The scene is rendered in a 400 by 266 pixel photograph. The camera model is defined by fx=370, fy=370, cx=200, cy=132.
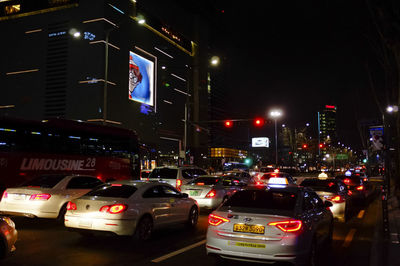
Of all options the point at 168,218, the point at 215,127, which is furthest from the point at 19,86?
the point at 215,127

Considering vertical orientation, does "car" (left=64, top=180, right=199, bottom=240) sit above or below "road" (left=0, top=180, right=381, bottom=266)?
above

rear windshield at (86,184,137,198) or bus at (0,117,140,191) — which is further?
bus at (0,117,140,191)

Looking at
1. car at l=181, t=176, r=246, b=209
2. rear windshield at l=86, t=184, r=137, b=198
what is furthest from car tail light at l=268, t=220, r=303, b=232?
car at l=181, t=176, r=246, b=209

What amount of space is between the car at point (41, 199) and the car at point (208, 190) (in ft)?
14.9

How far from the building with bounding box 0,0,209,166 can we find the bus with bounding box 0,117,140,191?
22.7m

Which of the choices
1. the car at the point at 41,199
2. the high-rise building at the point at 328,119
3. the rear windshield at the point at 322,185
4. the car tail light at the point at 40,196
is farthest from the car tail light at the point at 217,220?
the high-rise building at the point at 328,119

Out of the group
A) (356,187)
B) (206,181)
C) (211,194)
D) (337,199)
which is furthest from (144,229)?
(356,187)

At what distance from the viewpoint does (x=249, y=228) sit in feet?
20.0

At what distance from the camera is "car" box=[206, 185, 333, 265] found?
590 centimetres

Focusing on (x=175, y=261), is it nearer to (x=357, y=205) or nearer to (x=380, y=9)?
(x=380, y=9)

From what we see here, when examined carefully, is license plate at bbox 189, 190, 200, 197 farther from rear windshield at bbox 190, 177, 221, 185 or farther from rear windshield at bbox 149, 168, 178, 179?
rear windshield at bbox 149, 168, 178, 179

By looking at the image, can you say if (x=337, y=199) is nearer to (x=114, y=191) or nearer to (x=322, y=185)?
(x=322, y=185)

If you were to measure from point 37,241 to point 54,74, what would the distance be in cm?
4530

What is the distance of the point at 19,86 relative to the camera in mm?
51875
